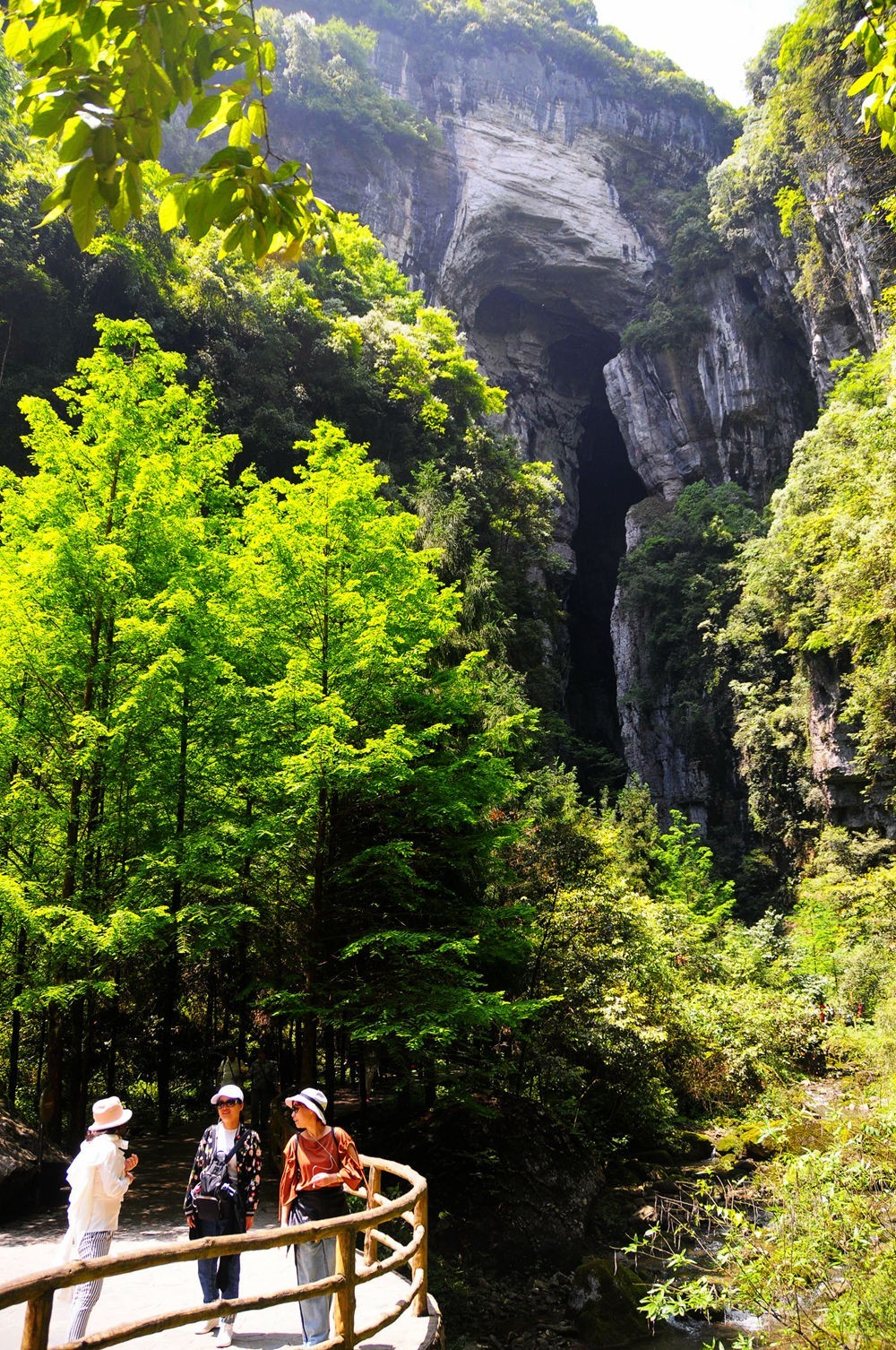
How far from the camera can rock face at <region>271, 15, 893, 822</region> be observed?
38844 mm

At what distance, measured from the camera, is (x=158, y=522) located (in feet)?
31.8

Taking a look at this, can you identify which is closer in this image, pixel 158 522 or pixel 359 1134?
pixel 158 522

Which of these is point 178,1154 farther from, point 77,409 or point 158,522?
point 77,409

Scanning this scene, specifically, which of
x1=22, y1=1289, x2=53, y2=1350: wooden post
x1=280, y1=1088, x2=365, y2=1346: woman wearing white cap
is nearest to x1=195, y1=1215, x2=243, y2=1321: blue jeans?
x1=280, y1=1088, x2=365, y2=1346: woman wearing white cap

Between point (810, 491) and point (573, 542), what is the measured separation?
966 inches

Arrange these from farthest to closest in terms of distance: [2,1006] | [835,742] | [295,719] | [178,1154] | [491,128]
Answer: [491,128] → [835,742] → [178,1154] → [295,719] → [2,1006]

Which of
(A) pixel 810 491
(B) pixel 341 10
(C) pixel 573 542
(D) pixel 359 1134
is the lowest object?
(D) pixel 359 1134

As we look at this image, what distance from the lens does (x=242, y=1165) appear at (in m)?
4.17

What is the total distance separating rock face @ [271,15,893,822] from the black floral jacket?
2912 cm

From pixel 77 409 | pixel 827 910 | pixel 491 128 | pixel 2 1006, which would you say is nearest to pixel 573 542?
pixel 491 128

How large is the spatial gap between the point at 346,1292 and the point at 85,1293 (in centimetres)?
136

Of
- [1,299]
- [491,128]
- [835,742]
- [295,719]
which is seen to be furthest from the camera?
[491,128]

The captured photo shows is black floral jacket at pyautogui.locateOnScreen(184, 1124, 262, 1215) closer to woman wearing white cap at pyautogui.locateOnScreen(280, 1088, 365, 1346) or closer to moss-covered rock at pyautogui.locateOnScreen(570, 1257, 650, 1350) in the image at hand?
woman wearing white cap at pyautogui.locateOnScreen(280, 1088, 365, 1346)

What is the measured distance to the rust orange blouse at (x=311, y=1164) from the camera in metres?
3.94
